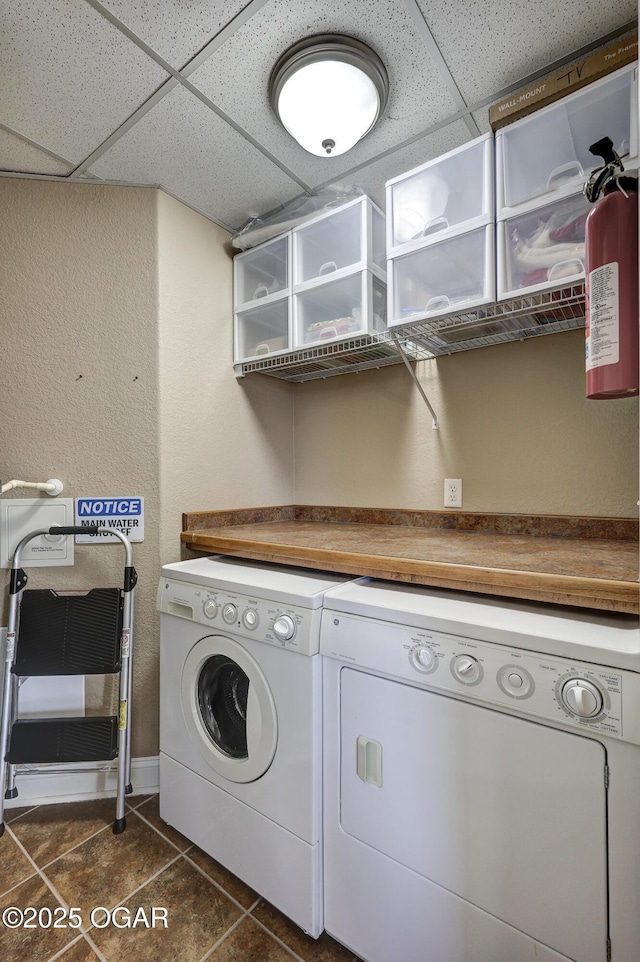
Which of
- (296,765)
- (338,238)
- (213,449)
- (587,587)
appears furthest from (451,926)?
(338,238)

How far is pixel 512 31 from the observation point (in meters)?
1.17

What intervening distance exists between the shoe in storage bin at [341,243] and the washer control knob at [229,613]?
1.31 meters

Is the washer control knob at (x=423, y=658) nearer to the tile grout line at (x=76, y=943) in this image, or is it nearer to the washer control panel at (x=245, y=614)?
the washer control panel at (x=245, y=614)

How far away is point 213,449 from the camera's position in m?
2.03

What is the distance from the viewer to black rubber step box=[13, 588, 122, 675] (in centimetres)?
161

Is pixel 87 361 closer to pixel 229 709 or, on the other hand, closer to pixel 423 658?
pixel 229 709

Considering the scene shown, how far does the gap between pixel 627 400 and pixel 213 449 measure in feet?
5.46

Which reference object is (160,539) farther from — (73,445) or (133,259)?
(133,259)

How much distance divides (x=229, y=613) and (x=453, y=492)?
1095 millimetres

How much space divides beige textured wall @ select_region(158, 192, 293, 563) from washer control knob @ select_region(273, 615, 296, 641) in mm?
794

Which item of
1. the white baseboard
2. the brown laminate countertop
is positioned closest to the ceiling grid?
the brown laminate countertop

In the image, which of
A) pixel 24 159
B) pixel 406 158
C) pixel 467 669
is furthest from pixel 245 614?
pixel 24 159

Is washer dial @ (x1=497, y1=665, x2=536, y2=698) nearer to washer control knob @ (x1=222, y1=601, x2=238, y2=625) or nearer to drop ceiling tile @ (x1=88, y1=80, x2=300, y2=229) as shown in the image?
washer control knob @ (x1=222, y1=601, x2=238, y2=625)

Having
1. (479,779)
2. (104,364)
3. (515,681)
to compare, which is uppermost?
(104,364)
